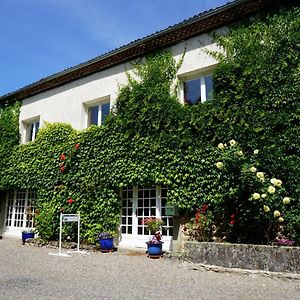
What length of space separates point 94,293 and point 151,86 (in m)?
6.79

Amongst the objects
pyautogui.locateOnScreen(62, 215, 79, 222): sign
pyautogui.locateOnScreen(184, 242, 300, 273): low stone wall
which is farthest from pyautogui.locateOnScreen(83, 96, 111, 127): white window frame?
pyautogui.locateOnScreen(184, 242, 300, 273): low stone wall

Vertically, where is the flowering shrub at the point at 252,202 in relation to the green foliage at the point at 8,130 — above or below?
below

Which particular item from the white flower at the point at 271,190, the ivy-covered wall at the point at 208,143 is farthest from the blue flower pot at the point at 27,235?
the white flower at the point at 271,190

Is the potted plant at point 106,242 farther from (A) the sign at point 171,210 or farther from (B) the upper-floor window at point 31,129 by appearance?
(B) the upper-floor window at point 31,129

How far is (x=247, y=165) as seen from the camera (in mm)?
7305

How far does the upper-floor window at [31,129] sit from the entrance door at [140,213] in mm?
6112

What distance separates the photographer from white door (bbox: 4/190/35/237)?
13.4 meters

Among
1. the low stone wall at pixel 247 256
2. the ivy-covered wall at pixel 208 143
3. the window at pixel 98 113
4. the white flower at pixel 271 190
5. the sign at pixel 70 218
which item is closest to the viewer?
the low stone wall at pixel 247 256

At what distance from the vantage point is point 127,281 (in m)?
5.76

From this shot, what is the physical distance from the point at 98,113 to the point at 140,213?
14.2 feet

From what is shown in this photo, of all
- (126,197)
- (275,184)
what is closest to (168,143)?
(126,197)

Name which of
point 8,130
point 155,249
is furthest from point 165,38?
point 8,130

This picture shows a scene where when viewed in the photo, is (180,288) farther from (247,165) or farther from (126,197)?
(126,197)

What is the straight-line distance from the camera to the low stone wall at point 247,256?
5.95m
